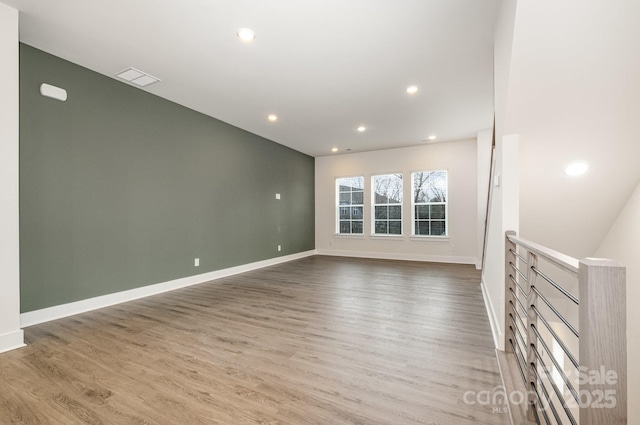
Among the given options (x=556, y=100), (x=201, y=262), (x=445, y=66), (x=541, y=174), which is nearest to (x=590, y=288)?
(x=556, y=100)

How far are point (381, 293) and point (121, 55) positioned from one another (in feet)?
14.0

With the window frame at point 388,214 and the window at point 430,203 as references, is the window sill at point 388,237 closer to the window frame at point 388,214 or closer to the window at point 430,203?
the window frame at point 388,214

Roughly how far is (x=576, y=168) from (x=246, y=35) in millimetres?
3254

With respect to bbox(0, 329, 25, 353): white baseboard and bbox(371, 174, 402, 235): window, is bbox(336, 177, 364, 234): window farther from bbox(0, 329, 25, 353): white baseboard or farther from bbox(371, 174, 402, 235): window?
bbox(0, 329, 25, 353): white baseboard

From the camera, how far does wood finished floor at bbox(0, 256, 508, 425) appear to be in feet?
5.38

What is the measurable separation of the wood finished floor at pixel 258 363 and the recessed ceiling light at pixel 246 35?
2.82 meters

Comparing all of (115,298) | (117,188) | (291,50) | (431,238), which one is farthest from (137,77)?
(431,238)

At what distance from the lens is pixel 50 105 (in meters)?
3.11

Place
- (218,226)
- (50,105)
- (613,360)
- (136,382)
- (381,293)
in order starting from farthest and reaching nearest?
1. (218,226)
2. (381,293)
3. (50,105)
4. (136,382)
5. (613,360)

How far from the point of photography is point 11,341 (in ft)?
7.92

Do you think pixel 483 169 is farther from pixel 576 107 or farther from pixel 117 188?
pixel 117 188

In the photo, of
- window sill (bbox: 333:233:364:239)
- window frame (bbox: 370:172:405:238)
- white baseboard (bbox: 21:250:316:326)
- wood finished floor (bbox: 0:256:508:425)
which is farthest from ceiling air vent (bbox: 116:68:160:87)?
window sill (bbox: 333:233:364:239)

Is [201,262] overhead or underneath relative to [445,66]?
underneath

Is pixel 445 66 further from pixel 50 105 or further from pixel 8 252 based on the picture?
pixel 8 252
